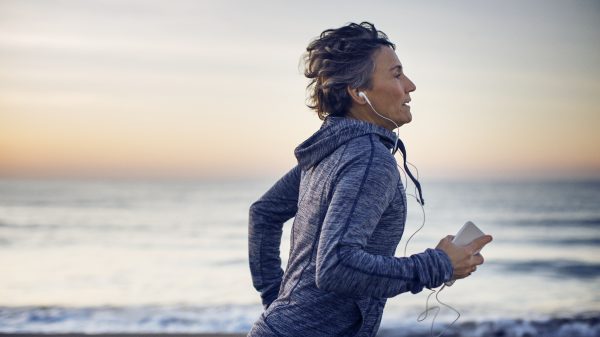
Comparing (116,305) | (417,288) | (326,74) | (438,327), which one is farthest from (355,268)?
(116,305)

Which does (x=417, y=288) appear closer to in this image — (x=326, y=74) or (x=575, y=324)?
(x=326, y=74)

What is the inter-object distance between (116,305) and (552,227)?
17.9 m

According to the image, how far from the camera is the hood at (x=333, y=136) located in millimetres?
1664

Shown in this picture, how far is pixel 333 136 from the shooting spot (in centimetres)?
167

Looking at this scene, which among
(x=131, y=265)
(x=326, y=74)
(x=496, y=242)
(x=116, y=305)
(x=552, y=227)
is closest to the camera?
(x=326, y=74)

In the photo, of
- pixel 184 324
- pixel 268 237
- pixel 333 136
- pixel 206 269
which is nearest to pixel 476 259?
pixel 333 136

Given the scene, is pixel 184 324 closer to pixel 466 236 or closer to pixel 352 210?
pixel 466 236

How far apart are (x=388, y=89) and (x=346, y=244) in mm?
450

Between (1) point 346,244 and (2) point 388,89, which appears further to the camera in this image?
(2) point 388,89

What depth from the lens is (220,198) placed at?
35.9 metres

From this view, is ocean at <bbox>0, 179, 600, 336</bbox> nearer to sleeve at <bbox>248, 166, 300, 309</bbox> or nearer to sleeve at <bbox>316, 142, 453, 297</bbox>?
sleeve at <bbox>248, 166, 300, 309</bbox>

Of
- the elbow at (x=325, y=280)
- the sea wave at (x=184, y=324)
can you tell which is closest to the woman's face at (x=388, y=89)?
the elbow at (x=325, y=280)

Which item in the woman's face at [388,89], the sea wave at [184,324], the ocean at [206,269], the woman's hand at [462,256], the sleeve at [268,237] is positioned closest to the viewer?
the woman's hand at [462,256]

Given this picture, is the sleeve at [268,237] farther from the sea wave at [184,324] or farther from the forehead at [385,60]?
the sea wave at [184,324]
